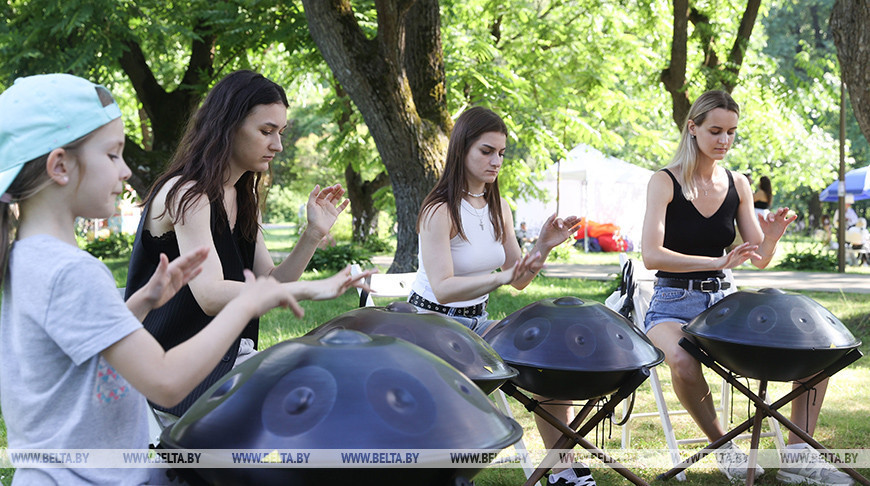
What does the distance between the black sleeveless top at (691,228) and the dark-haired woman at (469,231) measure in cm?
64

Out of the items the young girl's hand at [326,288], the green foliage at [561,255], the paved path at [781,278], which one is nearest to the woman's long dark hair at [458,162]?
the young girl's hand at [326,288]

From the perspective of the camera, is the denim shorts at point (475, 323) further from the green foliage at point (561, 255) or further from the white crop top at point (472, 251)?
the green foliage at point (561, 255)

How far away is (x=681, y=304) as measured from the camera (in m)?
3.11

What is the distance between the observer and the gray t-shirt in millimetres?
1229

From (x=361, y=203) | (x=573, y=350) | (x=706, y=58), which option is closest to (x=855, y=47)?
(x=706, y=58)

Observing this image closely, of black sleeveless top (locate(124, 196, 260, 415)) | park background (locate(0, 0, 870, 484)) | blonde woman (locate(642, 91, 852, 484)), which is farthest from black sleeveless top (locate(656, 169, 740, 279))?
black sleeveless top (locate(124, 196, 260, 415))

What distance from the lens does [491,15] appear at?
10680 millimetres

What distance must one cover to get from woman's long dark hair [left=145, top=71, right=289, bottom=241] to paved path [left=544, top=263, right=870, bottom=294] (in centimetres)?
814

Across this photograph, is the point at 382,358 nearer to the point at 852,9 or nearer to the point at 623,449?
the point at 623,449

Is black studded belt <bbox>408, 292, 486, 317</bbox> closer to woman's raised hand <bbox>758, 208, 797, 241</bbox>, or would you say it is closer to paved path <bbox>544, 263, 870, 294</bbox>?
woman's raised hand <bbox>758, 208, 797, 241</bbox>

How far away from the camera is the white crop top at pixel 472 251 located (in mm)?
2959

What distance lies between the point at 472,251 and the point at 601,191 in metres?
15.0

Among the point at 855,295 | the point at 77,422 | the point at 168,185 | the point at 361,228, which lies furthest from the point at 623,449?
the point at 361,228

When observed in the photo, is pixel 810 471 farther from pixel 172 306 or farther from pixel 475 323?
pixel 172 306
